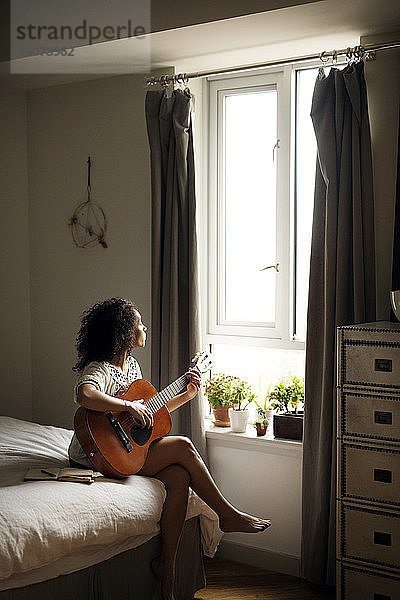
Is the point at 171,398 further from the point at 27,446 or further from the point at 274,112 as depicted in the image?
the point at 274,112

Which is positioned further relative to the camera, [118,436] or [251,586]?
[251,586]

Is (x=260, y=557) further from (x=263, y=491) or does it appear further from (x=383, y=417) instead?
(x=383, y=417)

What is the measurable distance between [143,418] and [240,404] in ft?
3.28

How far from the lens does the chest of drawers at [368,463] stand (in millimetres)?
2854

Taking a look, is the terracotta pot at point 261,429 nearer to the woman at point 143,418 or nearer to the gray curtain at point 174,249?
the gray curtain at point 174,249

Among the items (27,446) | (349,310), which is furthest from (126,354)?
(349,310)

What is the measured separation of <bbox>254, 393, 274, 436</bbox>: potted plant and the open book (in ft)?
3.62

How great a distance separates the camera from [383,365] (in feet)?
9.39

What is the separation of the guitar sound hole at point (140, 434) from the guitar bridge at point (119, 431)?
0.04 meters

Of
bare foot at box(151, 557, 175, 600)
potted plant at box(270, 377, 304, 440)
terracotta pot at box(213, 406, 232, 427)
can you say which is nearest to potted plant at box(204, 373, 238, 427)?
terracotta pot at box(213, 406, 232, 427)

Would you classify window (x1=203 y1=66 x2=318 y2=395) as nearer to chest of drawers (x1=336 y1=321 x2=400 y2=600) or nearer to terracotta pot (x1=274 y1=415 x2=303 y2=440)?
terracotta pot (x1=274 y1=415 x2=303 y2=440)

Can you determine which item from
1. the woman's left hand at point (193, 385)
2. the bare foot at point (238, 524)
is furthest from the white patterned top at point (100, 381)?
the bare foot at point (238, 524)

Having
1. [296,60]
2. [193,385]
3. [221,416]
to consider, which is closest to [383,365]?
[193,385]

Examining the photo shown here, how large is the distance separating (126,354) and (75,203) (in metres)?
1.49
